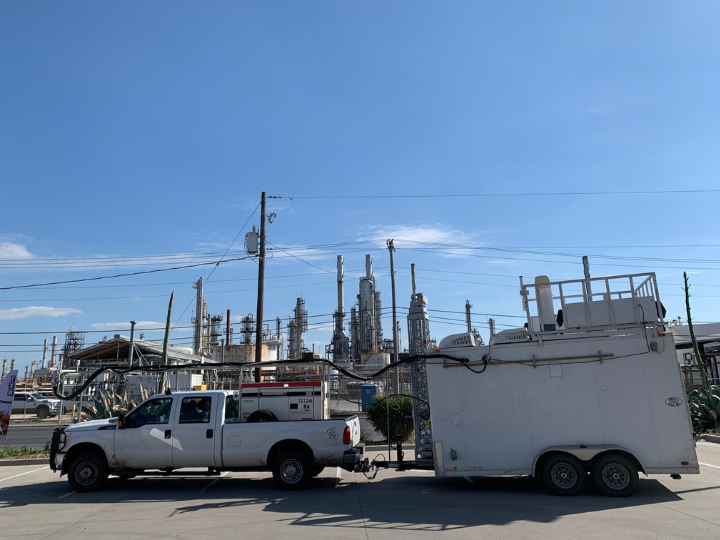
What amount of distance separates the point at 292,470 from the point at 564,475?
4797mm

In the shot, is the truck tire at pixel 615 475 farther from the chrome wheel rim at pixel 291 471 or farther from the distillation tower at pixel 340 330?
the distillation tower at pixel 340 330

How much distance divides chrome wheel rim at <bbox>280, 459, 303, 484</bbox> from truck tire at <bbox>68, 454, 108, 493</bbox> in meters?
3.45

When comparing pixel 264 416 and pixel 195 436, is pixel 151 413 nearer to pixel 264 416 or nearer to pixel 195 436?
pixel 195 436

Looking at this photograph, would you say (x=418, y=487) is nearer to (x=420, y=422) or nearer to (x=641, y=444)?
(x=420, y=422)

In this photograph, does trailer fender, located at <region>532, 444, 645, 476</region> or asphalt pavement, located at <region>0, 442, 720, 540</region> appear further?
trailer fender, located at <region>532, 444, 645, 476</region>

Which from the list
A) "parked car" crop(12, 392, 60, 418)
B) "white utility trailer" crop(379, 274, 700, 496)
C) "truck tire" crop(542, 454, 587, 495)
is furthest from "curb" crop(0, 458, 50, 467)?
"parked car" crop(12, 392, 60, 418)

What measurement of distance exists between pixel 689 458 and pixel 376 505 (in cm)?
510

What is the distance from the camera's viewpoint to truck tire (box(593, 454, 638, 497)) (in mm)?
8453

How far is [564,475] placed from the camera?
28.8ft

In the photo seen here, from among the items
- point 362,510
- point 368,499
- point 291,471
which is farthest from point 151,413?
point 362,510

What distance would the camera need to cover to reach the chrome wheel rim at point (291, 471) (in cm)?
961

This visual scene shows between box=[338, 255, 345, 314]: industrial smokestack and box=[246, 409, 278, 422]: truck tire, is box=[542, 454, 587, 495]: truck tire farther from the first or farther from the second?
box=[338, 255, 345, 314]: industrial smokestack

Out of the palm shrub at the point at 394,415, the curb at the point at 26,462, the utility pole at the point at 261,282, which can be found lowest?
the curb at the point at 26,462

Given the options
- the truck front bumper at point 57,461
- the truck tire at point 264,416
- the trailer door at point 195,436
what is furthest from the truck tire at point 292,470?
the truck front bumper at point 57,461
